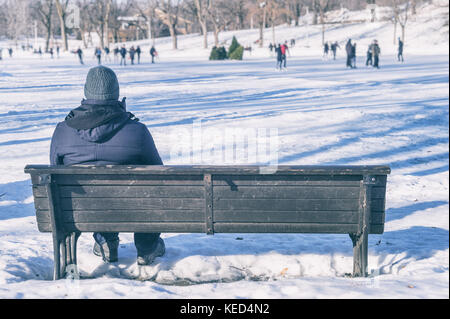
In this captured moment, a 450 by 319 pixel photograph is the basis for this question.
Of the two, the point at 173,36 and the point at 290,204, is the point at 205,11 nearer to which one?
the point at 173,36

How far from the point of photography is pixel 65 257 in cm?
411

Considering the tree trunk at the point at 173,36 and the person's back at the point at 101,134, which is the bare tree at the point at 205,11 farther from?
the person's back at the point at 101,134

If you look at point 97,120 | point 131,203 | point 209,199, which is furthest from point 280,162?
point 97,120

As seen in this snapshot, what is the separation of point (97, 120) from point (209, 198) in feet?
3.03

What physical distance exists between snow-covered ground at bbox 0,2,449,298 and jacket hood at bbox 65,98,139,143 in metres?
1.02

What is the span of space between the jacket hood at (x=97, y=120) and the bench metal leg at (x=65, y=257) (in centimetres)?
77

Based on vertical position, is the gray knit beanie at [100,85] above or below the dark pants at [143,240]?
above

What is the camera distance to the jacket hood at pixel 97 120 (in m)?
3.79

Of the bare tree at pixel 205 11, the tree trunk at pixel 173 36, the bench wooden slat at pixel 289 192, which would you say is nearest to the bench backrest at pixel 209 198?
the bench wooden slat at pixel 289 192

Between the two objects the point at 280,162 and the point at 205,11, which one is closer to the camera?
the point at 280,162

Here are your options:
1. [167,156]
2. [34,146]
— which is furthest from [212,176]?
[34,146]
